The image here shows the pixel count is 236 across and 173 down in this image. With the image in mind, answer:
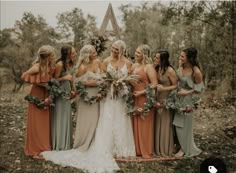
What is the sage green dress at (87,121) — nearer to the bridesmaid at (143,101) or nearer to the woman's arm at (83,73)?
the woman's arm at (83,73)

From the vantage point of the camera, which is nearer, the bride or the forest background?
the bride

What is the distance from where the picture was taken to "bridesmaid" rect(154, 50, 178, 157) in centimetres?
664

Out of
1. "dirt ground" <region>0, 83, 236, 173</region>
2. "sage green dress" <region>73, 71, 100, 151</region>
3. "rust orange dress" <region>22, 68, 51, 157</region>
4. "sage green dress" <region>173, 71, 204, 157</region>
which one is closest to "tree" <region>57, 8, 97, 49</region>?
"dirt ground" <region>0, 83, 236, 173</region>

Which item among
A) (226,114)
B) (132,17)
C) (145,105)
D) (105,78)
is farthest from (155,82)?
(132,17)

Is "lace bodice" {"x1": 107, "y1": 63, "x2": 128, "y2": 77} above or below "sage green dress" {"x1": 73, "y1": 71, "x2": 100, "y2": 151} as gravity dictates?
above

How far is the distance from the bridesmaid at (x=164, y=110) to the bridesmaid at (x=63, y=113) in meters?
1.61

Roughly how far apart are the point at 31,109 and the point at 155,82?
7.39 feet

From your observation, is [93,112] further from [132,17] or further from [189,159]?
[132,17]

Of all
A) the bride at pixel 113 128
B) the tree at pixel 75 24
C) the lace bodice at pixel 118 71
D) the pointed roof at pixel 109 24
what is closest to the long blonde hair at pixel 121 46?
the bride at pixel 113 128

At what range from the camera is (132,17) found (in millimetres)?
23594

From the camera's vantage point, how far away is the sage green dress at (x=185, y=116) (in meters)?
6.63

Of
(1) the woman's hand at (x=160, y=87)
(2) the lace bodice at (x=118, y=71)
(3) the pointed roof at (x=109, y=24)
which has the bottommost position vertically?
(1) the woman's hand at (x=160, y=87)

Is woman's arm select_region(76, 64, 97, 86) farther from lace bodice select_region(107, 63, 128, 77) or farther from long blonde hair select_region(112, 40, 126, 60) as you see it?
long blonde hair select_region(112, 40, 126, 60)

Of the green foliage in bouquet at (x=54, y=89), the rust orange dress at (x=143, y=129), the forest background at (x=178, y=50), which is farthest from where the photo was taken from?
the forest background at (x=178, y=50)
